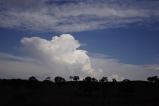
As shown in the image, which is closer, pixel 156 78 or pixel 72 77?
pixel 156 78

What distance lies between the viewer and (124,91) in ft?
226

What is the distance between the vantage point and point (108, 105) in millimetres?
39938

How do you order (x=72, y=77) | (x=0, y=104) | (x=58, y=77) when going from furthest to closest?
(x=72, y=77)
(x=58, y=77)
(x=0, y=104)

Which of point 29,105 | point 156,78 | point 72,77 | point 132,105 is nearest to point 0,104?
point 29,105

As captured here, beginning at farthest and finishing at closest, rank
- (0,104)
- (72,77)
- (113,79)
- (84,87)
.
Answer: (72,77) → (113,79) → (84,87) → (0,104)

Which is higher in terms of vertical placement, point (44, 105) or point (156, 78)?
point (156, 78)

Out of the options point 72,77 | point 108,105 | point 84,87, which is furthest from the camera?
point 72,77

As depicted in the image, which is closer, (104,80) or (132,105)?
(132,105)

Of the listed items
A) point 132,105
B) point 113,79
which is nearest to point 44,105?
point 132,105

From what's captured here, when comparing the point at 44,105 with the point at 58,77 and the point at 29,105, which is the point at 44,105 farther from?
the point at 58,77

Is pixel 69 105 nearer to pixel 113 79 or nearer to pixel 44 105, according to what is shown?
pixel 44 105

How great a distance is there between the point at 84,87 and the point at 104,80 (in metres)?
46.1

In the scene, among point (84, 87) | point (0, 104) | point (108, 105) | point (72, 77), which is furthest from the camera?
point (72, 77)

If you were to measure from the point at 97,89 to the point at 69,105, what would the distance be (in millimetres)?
31080
